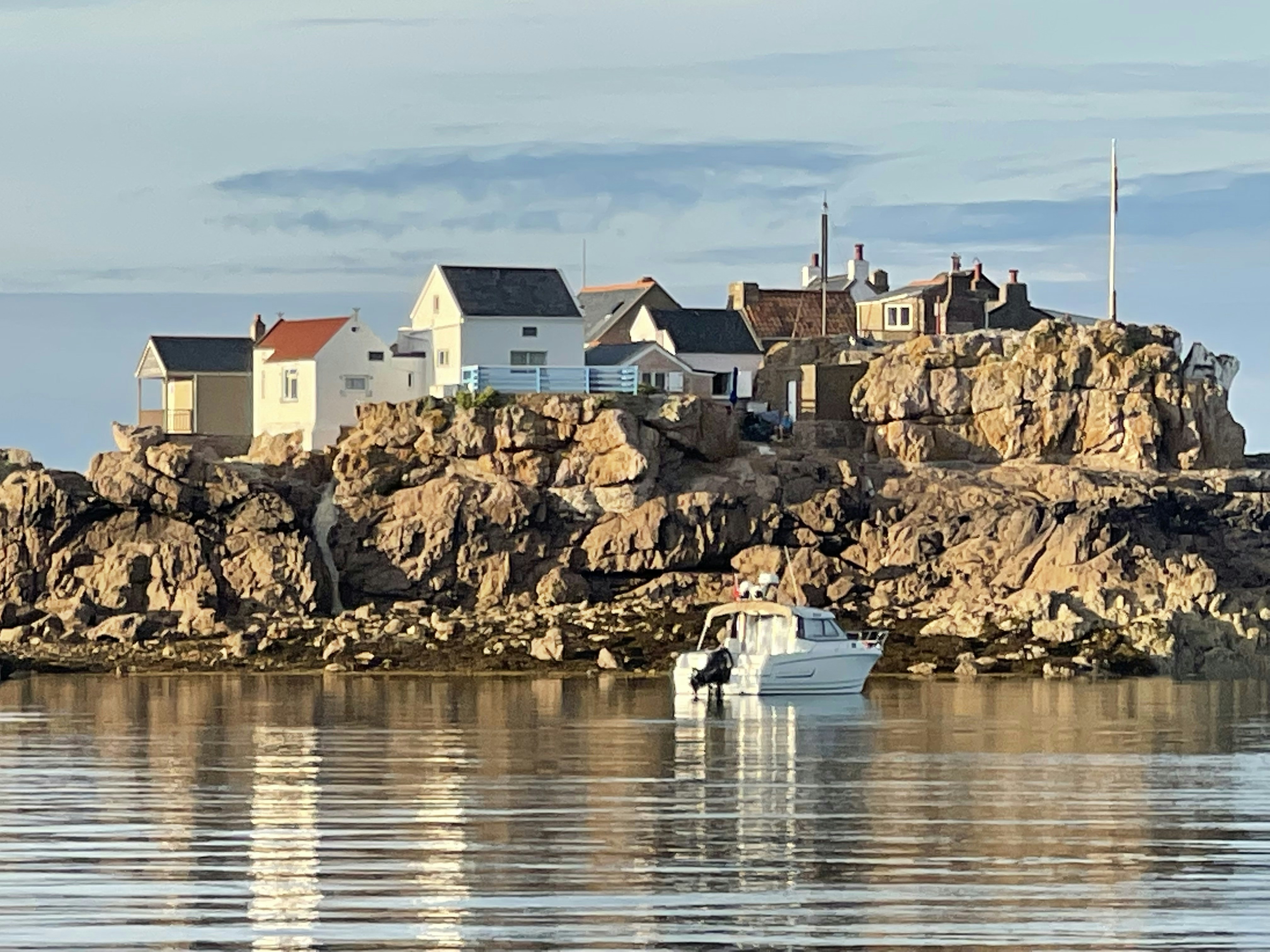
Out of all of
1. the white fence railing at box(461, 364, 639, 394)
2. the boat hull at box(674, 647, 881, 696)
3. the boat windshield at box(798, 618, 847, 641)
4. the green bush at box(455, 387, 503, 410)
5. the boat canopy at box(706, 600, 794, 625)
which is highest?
the white fence railing at box(461, 364, 639, 394)

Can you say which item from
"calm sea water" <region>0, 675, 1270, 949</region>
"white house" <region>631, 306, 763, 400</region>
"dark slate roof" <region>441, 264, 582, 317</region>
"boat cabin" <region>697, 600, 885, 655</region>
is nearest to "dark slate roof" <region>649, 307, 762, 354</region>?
"white house" <region>631, 306, 763, 400</region>

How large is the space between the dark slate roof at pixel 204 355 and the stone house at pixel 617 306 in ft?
41.5

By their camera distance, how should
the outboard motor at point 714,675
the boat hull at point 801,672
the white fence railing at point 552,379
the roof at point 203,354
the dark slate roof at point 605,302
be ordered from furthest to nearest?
the dark slate roof at point 605,302
the roof at point 203,354
the white fence railing at point 552,379
the boat hull at point 801,672
the outboard motor at point 714,675

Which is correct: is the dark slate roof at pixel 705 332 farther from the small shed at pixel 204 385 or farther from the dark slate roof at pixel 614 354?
the small shed at pixel 204 385

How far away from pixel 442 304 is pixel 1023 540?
22.1m

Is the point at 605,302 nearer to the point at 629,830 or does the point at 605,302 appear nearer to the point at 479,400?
the point at 479,400

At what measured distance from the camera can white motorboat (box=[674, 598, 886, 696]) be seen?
168 feet

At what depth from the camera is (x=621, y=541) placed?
65.4m

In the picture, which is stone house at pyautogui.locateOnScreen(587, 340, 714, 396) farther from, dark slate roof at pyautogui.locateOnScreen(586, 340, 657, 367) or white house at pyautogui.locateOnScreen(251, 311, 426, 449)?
white house at pyautogui.locateOnScreen(251, 311, 426, 449)

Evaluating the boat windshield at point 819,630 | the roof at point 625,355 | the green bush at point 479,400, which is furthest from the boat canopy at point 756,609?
the roof at point 625,355

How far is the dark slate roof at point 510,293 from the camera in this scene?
75.1 m

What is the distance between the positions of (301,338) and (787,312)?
2617cm

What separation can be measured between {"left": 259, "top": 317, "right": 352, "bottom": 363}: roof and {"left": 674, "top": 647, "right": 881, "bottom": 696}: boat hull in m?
25.4

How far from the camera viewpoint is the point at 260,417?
76125mm
